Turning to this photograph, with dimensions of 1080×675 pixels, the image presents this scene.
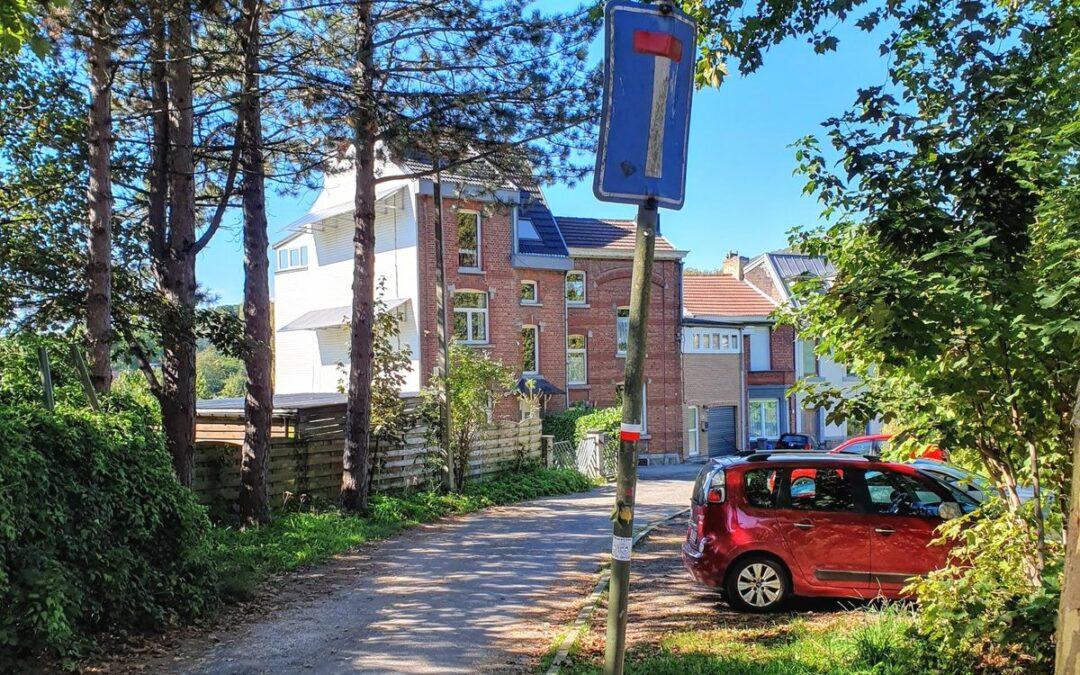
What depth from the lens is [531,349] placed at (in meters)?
32.8

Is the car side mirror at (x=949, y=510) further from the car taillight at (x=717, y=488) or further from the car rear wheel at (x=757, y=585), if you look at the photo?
the car taillight at (x=717, y=488)

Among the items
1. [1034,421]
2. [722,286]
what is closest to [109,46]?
[1034,421]

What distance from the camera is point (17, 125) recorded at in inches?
424

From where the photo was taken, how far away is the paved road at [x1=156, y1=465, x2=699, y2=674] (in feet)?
25.3

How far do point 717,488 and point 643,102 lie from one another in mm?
6145

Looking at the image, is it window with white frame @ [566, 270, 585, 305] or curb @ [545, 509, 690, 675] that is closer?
curb @ [545, 509, 690, 675]

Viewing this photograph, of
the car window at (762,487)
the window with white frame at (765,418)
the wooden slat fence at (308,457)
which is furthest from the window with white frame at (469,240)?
the car window at (762,487)

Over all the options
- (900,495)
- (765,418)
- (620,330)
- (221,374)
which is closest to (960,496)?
(900,495)

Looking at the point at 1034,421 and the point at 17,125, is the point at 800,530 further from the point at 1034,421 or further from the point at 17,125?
the point at 17,125

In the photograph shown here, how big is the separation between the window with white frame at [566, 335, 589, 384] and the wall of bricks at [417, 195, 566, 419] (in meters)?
2.04

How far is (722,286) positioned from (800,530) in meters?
37.1

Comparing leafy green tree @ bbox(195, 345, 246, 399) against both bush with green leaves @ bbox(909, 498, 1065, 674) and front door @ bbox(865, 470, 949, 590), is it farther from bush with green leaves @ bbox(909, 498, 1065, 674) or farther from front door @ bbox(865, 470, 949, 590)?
bush with green leaves @ bbox(909, 498, 1065, 674)

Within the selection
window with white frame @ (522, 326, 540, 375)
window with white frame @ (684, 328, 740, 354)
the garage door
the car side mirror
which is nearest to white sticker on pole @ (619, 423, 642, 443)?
the car side mirror

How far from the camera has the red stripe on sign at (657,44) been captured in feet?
13.9
